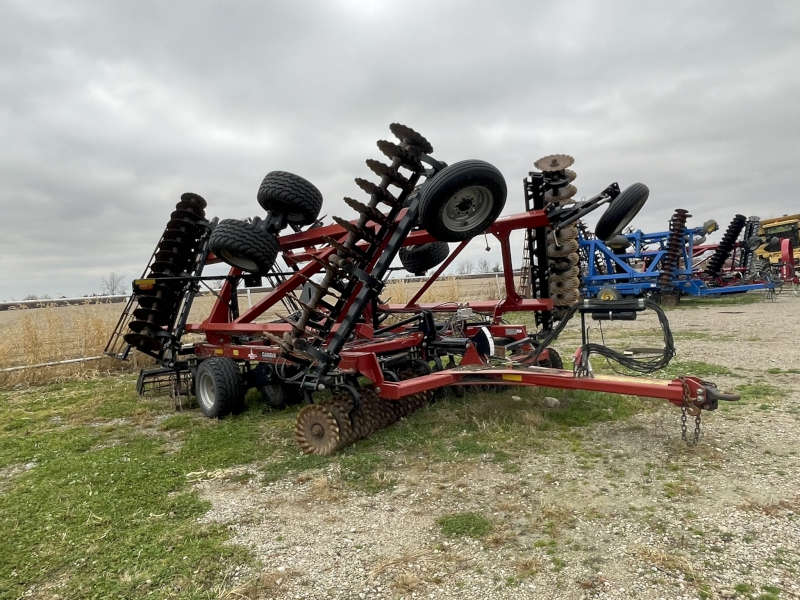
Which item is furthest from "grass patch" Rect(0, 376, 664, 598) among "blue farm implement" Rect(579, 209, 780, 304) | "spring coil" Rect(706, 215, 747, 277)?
"spring coil" Rect(706, 215, 747, 277)

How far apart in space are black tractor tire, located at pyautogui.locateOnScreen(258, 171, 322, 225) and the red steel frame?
290mm

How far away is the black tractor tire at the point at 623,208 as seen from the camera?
207 inches

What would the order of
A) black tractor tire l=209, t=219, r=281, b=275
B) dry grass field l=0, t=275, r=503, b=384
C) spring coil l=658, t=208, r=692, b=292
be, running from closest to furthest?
black tractor tire l=209, t=219, r=281, b=275
dry grass field l=0, t=275, r=503, b=384
spring coil l=658, t=208, r=692, b=292

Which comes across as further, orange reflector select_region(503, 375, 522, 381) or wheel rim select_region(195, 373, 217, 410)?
wheel rim select_region(195, 373, 217, 410)

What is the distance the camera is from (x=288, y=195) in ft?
18.2

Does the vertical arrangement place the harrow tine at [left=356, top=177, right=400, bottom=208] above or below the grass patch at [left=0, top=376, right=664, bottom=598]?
above

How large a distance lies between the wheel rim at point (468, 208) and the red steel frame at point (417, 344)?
2.81 feet

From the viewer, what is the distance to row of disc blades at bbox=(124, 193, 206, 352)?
6.64 metres

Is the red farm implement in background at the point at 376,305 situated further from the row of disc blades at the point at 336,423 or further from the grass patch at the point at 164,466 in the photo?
the grass patch at the point at 164,466

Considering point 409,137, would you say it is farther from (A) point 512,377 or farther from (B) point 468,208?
(A) point 512,377

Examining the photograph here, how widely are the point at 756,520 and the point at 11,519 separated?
4.53 metres

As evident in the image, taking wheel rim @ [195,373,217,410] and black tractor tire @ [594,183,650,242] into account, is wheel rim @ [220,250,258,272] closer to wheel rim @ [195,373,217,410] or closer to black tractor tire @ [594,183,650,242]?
wheel rim @ [195,373,217,410]

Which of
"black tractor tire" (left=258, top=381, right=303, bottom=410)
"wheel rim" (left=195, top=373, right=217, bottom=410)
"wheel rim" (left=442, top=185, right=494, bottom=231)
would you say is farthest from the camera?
"black tractor tire" (left=258, top=381, right=303, bottom=410)

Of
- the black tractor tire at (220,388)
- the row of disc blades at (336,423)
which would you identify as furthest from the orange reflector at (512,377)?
the black tractor tire at (220,388)
